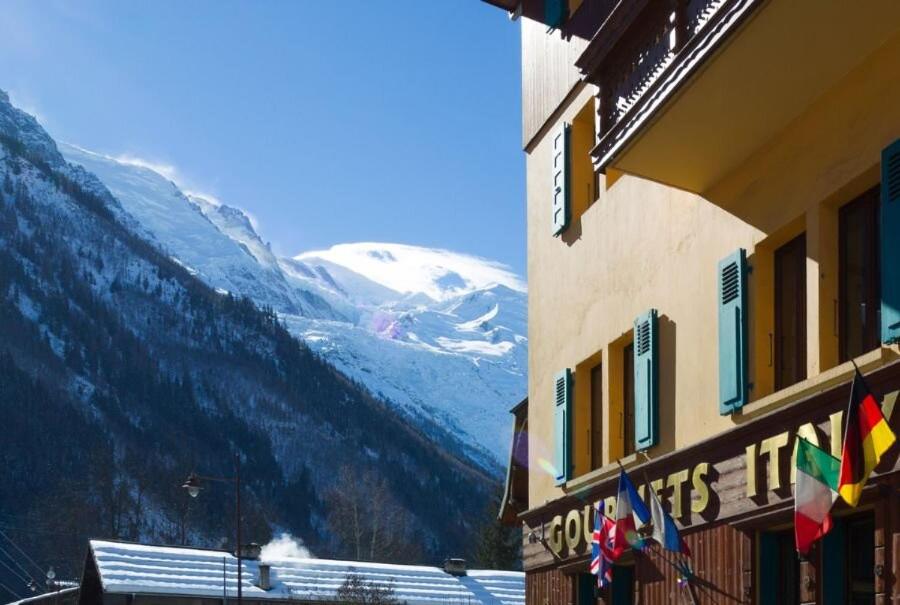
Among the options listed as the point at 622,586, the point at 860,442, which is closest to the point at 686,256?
the point at 622,586

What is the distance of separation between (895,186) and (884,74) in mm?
917

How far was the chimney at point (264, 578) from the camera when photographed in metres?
50.1

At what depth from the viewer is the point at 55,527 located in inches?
6358

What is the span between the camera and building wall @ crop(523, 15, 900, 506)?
13.2 meters

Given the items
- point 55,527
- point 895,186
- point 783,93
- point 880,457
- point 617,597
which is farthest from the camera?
point 55,527

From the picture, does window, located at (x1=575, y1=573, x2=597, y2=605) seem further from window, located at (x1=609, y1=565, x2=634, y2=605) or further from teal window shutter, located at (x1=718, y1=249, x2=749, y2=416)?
teal window shutter, located at (x1=718, y1=249, x2=749, y2=416)

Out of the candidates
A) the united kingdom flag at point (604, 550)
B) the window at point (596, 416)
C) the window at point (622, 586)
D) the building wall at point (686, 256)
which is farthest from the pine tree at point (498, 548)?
the united kingdom flag at point (604, 550)

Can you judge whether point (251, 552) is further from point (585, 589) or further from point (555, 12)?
point (555, 12)

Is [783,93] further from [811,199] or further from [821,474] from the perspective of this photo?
[821,474]

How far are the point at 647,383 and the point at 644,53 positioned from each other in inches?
150

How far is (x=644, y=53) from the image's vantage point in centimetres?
1499

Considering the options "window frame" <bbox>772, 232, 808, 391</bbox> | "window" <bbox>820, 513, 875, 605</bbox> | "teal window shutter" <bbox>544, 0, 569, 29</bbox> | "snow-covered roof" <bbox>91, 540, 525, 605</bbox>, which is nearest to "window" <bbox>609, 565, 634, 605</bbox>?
"window frame" <bbox>772, 232, 808, 391</bbox>

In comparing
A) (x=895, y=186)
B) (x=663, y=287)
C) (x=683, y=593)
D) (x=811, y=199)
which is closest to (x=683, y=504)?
(x=683, y=593)

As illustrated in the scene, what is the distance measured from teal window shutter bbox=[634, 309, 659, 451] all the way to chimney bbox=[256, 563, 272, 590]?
1340 inches
